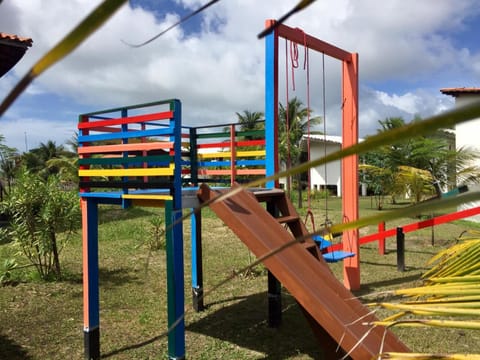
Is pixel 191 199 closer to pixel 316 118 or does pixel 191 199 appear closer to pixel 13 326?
pixel 13 326

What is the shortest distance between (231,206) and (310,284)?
0.91 m

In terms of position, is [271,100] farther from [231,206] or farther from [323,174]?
[323,174]

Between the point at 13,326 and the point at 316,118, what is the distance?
82.8 feet

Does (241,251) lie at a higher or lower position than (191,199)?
lower

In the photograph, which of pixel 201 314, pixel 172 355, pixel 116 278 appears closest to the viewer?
pixel 172 355

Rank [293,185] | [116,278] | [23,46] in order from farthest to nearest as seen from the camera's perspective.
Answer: [293,185]
[23,46]
[116,278]

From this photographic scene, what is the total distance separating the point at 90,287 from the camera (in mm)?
4250

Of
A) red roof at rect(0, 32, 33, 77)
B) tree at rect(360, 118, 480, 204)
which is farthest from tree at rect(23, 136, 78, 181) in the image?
tree at rect(360, 118, 480, 204)

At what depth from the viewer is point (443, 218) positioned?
745 cm

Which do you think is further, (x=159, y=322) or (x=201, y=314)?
(x=201, y=314)

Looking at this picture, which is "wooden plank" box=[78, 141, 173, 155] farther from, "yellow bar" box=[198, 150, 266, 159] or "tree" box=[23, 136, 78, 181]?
"tree" box=[23, 136, 78, 181]

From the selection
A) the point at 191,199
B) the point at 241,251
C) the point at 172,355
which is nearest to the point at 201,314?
the point at 172,355

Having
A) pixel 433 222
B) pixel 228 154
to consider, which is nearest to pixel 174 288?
pixel 228 154

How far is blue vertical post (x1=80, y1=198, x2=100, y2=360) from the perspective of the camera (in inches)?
164
